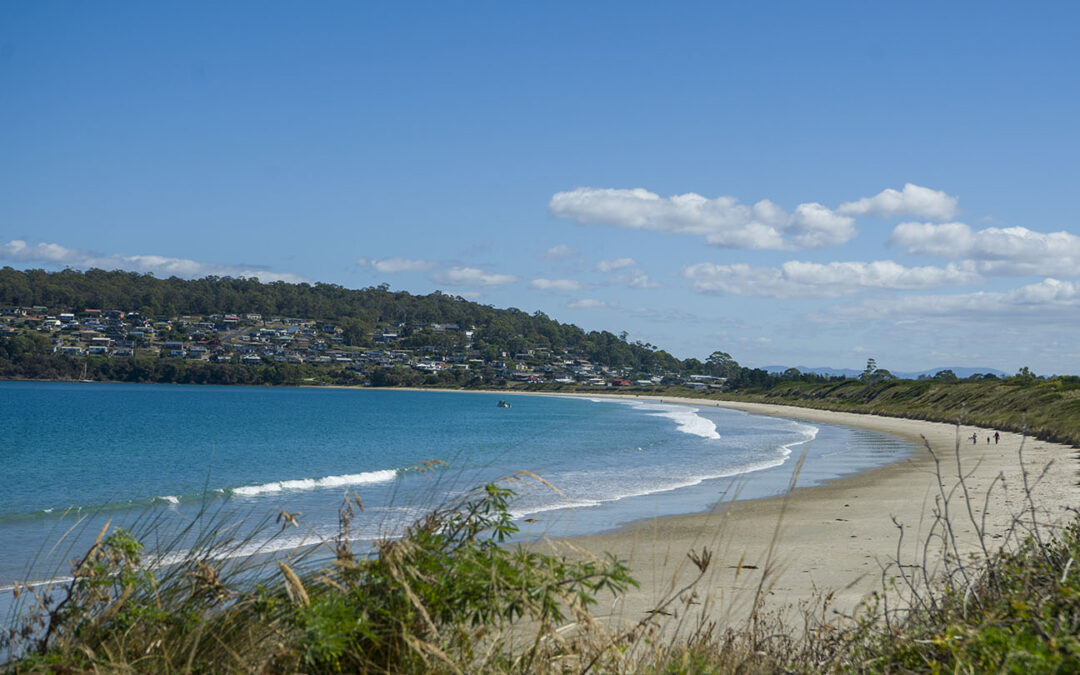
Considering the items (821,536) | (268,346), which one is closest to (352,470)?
(821,536)

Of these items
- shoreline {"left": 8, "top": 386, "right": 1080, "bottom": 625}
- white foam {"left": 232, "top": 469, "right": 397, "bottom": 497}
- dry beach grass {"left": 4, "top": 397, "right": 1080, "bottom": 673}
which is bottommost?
white foam {"left": 232, "top": 469, "right": 397, "bottom": 497}

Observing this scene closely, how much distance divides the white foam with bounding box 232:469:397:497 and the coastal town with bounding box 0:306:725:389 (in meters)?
136

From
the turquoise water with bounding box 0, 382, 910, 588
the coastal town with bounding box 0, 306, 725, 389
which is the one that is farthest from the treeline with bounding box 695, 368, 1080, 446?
the coastal town with bounding box 0, 306, 725, 389

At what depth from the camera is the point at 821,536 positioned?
14234 millimetres

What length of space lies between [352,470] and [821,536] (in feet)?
63.8

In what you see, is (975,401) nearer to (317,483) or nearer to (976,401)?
(976,401)

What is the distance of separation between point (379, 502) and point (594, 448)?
2031 cm

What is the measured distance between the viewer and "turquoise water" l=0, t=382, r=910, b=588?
14422 millimetres

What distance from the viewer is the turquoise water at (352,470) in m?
14.4

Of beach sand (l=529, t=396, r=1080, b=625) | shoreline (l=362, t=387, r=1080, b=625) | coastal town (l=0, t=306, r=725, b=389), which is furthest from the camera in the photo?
coastal town (l=0, t=306, r=725, b=389)

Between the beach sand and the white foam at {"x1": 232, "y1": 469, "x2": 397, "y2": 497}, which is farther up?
the beach sand

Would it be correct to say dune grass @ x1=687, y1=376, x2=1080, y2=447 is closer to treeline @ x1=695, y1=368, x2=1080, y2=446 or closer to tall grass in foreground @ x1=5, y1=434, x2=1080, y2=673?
treeline @ x1=695, y1=368, x2=1080, y2=446

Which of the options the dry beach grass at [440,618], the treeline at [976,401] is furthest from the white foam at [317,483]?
the dry beach grass at [440,618]

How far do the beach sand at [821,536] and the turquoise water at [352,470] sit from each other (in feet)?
3.04
